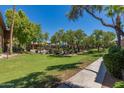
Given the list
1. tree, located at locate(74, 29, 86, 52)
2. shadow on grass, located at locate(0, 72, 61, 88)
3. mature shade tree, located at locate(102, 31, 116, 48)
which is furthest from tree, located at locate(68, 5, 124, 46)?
shadow on grass, located at locate(0, 72, 61, 88)

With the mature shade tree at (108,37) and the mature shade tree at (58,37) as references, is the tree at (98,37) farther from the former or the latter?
the mature shade tree at (58,37)

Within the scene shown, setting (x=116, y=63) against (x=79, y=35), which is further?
(x=79, y=35)

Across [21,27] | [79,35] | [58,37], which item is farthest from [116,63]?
[58,37]

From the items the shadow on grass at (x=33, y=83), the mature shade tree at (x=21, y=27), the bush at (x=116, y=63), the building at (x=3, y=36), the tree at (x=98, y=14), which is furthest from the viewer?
the building at (x=3, y=36)

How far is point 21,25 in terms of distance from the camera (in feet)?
57.6

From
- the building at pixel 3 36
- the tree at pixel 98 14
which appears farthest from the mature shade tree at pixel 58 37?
the building at pixel 3 36

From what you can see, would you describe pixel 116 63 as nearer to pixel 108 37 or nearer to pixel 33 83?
pixel 33 83

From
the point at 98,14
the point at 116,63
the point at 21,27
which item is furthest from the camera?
the point at 21,27

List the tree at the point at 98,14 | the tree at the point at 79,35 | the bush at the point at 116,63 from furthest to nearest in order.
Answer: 1. the tree at the point at 79,35
2. the tree at the point at 98,14
3. the bush at the point at 116,63

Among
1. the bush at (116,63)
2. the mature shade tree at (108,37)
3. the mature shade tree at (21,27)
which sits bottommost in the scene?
the bush at (116,63)

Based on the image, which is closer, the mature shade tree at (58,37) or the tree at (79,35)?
the tree at (79,35)

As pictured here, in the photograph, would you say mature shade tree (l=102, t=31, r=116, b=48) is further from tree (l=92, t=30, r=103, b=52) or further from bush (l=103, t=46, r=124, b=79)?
bush (l=103, t=46, r=124, b=79)
